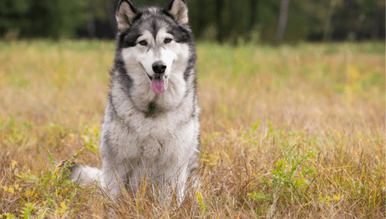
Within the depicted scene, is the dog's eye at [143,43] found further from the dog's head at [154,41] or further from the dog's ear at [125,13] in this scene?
the dog's ear at [125,13]

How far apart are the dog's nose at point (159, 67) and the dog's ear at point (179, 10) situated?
64cm

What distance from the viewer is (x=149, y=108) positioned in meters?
2.39

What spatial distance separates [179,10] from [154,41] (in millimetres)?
456

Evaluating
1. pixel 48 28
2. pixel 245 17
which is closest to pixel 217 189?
pixel 245 17

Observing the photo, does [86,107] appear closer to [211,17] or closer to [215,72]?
[215,72]

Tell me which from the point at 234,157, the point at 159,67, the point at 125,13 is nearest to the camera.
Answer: the point at 159,67

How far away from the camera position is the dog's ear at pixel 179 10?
8.25 ft

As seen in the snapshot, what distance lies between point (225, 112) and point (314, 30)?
1430 inches

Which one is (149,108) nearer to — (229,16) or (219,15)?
(229,16)

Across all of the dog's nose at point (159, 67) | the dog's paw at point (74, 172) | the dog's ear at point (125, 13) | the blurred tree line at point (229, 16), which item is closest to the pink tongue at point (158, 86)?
the dog's nose at point (159, 67)

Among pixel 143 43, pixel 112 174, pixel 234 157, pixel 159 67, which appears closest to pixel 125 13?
pixel 143 43

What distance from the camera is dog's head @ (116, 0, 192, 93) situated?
7.44ft

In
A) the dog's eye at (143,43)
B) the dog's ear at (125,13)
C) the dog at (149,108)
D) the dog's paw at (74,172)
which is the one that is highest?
the dog's ear at (125,13)

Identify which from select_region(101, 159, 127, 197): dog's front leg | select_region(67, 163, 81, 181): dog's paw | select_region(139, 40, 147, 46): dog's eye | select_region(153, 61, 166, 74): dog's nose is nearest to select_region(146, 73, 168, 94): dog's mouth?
select_region(153, 61, 166, 74): dog's nose
